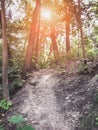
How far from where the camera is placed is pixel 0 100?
27.4 ft

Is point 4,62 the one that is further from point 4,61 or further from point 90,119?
point 90,119

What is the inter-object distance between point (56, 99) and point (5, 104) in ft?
5.77

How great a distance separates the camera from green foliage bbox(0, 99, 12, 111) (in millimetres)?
7848

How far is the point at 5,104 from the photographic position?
8047 mm

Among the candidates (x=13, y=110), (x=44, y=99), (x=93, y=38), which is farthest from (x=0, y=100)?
(x=93, y=38)

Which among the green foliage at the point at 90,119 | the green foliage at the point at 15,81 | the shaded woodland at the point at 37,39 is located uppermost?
the shaded woodland at the point at 37,39

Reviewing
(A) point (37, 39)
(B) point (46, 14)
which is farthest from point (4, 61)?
(B) point (46, 14)

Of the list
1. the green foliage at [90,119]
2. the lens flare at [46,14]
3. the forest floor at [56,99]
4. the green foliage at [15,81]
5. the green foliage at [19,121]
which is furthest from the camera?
the lens flare at [46,14]

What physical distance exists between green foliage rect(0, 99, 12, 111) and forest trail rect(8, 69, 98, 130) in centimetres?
17

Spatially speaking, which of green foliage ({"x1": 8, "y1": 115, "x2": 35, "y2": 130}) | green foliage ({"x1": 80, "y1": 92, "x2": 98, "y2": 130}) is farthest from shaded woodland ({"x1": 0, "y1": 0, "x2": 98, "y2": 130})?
green foliage ({"x1": 8, "y1": 115, "x2": 35, "y2": 130})

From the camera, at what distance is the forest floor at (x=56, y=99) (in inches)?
261

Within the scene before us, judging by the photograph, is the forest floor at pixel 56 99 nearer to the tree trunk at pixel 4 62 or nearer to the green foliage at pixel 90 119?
the green foliage at pixel 90 119

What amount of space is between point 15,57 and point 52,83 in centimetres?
319

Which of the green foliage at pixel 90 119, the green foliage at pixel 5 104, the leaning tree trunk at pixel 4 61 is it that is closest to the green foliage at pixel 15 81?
the leaning tree trunk at pixel 4 61
